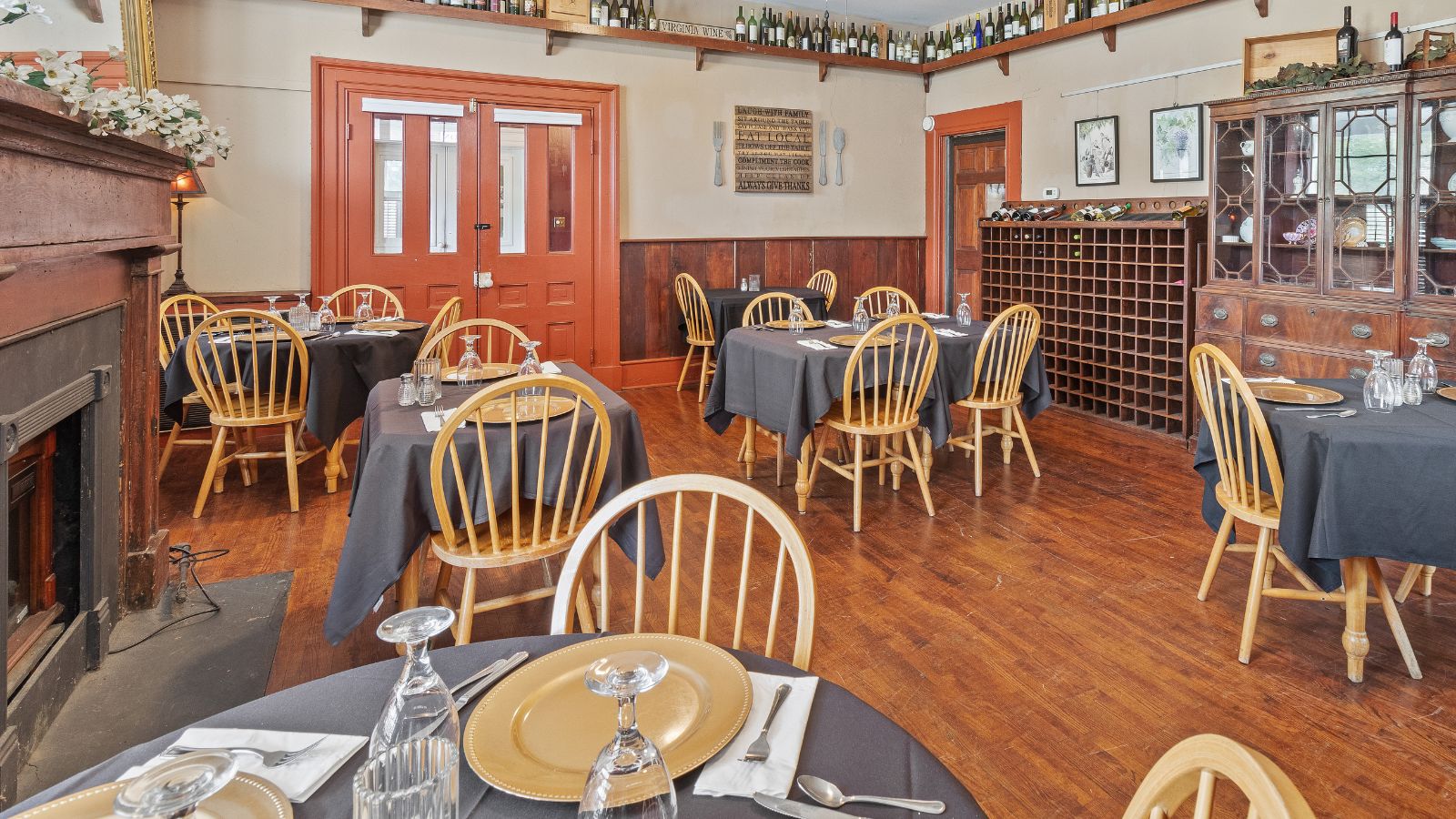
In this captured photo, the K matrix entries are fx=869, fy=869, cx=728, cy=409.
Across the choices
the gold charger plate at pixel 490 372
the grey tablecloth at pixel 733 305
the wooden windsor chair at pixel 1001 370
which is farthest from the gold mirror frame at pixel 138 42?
the wooden windsor chair at pixel 1001 370

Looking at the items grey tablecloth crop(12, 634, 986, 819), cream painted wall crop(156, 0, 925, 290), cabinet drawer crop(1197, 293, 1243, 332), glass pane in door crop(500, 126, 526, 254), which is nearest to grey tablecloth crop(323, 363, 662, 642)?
grey tablecloth crop(12, 634, 986, 819)

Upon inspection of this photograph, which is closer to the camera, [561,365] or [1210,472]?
[1210,472]

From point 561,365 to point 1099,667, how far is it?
7.25 ft

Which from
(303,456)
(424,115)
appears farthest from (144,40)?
(303,456)

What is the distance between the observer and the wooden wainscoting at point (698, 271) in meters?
7.34

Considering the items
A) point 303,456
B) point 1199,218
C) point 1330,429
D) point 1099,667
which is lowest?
point 1099,667

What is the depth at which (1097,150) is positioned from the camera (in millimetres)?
6629

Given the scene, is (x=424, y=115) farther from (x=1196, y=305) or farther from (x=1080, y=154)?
(x=1196, y=305)

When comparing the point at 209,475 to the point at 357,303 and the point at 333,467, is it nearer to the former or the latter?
the point at 333,467

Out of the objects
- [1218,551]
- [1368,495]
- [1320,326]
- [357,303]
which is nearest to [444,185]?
→ [357,303]

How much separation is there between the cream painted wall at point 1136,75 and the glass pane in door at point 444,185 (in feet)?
14.9

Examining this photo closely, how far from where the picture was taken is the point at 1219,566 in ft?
11.1

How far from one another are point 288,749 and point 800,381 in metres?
3.13

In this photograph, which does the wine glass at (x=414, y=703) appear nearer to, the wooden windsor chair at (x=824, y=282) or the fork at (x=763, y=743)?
the fork at (x=763, y=743)
